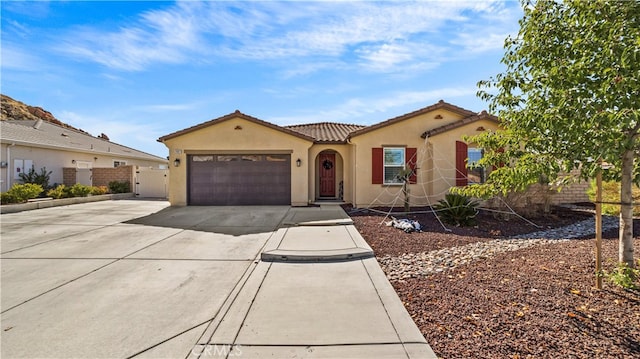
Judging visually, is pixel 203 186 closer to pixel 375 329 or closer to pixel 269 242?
pixel 269 242

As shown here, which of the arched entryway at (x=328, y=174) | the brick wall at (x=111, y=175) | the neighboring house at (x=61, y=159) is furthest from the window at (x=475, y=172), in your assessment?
the brick wall at (x=111, y=175)

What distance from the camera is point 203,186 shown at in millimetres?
13383

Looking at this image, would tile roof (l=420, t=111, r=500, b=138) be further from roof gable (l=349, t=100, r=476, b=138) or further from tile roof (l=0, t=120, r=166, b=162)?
tile roof (l=0, t=120, r=166, b=162)

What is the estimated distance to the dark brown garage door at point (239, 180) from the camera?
13.3 metres

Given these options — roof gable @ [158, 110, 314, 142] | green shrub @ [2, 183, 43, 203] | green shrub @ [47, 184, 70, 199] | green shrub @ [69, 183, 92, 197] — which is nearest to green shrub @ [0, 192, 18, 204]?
green shrub @ [2, 183, 43, 203]

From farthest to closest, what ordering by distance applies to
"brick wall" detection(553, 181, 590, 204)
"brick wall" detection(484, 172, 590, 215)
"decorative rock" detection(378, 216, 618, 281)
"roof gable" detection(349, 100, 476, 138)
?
"brick wall" detection(553, 181, 590, 204)
"roof gable" detection(349, 100, 476, 138)
"brick wall" detection(484, 172, 590, 215)
"decorative rock" detection(378, 216, 618, 281)

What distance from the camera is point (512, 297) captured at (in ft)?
12.0

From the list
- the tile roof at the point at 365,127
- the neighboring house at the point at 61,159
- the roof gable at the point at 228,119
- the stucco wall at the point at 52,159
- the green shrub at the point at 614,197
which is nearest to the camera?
the green shrub at the point at 614,197

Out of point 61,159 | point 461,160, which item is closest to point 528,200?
point 461,160

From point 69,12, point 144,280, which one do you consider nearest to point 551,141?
point 144,280

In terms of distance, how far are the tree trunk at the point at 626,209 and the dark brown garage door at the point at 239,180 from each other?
1087 cm

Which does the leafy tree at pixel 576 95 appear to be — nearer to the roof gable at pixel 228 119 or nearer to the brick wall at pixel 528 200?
the brick wall at pixel 528 200

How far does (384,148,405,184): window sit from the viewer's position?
12367 mm

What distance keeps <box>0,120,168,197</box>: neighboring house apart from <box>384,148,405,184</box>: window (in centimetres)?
1481
